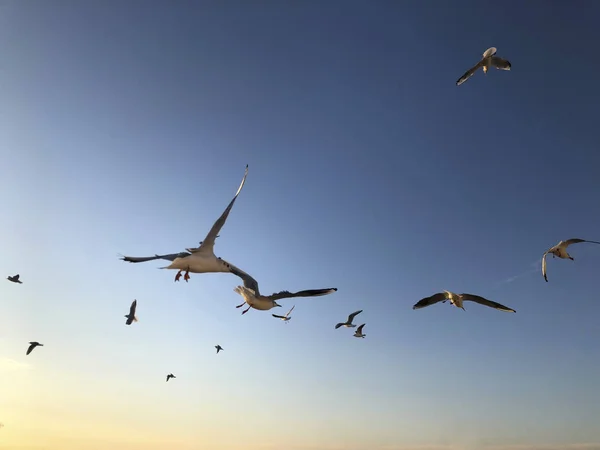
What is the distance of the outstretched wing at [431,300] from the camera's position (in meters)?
21.6

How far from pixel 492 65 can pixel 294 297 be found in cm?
1908

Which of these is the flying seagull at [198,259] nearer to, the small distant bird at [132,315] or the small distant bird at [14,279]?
the small distant bird at [132,315]

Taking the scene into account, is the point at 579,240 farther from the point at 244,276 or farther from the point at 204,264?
the point at 204,264

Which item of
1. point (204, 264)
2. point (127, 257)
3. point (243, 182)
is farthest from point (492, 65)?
point (127, 257)

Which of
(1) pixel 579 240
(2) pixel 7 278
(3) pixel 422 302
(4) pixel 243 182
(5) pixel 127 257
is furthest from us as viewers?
(2) pixel 7 278

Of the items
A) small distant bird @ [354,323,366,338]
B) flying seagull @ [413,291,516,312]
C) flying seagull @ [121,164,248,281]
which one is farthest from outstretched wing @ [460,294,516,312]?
small distant bird @ [354,323,366,338]

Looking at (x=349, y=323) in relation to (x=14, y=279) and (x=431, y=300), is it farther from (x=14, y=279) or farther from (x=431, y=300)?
(x=14, y=279)

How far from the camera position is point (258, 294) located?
18812 mm

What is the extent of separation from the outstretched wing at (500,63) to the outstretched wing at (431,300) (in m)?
14.7

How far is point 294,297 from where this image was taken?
66.0 feet

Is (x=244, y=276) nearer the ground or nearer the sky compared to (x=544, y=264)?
nearer the ground

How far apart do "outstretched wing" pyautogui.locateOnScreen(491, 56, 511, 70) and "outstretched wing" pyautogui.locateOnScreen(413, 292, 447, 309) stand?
48.3ft

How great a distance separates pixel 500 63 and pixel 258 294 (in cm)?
2049

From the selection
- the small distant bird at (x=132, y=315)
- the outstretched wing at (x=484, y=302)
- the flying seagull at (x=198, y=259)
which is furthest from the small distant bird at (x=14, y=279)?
the outstretched wing at (x=484, y=302)
